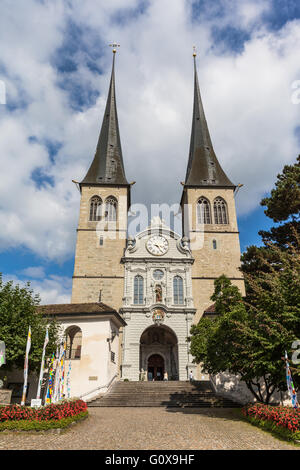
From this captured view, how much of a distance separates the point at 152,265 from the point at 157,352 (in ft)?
26.3

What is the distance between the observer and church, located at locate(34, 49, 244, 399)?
28391mm

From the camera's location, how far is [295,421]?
8242 mm

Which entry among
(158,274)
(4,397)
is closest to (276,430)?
(4,397)

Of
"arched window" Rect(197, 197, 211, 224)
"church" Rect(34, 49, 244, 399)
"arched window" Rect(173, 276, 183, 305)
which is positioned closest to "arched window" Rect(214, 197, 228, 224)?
"church" Rect(34, 49, 244, 399)

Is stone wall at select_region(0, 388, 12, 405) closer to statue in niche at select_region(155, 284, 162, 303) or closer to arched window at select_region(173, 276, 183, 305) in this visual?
statue in niche at select_region(155, 284, 162, 303)

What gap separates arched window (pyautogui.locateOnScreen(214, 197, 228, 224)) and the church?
0.11 metres

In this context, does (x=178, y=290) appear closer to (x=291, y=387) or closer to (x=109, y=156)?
(x=109, y=156)

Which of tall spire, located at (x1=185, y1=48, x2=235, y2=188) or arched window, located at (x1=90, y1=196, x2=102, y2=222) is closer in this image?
arched window, located at (x1=90, y1=196, x2=102, y2=222)

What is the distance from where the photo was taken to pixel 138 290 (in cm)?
3050

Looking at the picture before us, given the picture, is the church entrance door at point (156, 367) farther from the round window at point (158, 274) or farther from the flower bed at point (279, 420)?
the flower bed at point (279, 420)

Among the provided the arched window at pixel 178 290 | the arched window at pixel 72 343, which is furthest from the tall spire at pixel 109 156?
the arched window at pixel 72 343

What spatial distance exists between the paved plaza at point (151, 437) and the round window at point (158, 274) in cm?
2005
